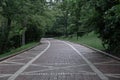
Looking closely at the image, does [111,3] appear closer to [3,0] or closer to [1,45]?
[3,0]

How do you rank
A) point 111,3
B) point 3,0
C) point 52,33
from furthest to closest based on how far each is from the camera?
point 52,33
point 111,3
point 3,0

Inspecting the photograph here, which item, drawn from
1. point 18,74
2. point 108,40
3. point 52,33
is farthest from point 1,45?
point 52,33

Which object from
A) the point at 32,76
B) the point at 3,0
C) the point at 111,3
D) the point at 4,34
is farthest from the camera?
the point at 4,34

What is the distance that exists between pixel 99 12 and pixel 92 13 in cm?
88

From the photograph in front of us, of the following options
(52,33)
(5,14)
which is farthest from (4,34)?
(52,33)

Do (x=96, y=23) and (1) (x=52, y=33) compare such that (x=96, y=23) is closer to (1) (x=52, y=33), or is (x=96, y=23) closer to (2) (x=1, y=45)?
(2) (x=1, y=45)

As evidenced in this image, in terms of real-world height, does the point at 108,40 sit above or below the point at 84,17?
below

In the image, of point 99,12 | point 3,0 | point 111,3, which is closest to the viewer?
point 3,0

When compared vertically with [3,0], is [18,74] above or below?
below

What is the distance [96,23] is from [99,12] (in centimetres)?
114

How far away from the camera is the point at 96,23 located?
85.8 feet

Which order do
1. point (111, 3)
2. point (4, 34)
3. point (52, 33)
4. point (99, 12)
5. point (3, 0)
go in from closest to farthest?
point (3, 0), point (111, 3), point (99, 12), point (4, 34), point (52, 33)

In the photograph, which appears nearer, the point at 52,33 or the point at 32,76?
the point at 32,76

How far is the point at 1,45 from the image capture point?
34.4 meters
